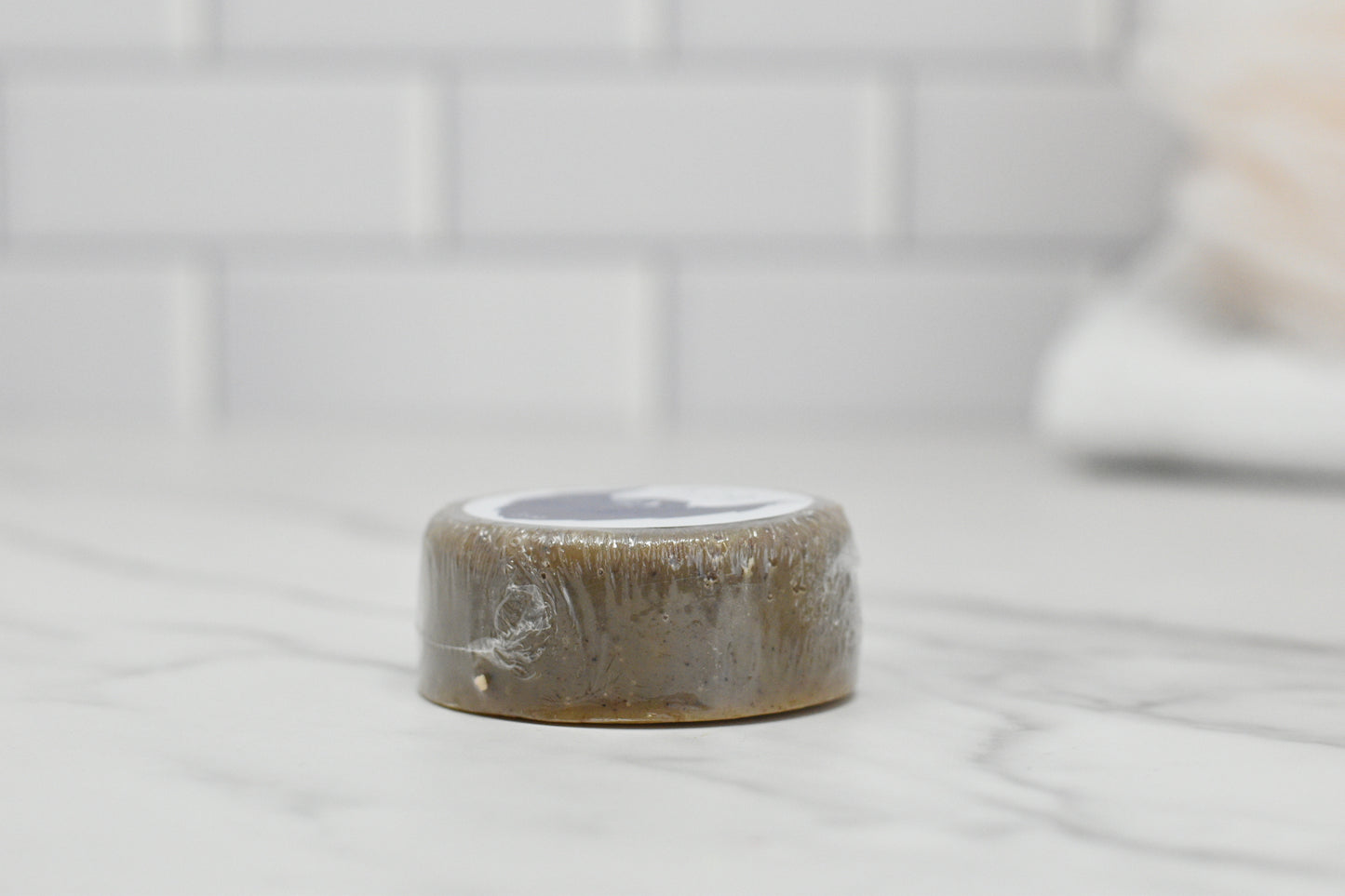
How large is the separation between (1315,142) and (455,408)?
0.60m

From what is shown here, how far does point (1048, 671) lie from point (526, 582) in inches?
6.4

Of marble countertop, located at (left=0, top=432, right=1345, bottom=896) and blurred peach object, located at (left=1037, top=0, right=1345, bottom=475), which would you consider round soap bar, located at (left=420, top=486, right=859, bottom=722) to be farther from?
blurred peach object, located at (left=1037, top=0, right=1345, bottom=475)

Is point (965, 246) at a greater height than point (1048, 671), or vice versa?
point (965, 246)

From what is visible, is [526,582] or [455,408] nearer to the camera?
[526,582]

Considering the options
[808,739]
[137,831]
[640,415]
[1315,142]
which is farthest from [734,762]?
[640,415]

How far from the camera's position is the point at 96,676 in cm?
43

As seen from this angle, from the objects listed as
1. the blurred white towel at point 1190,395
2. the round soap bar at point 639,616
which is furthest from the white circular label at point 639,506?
the blurred white towel at point 1190,395

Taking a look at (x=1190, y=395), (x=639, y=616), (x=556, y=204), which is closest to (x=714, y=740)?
(x=639, y=616)

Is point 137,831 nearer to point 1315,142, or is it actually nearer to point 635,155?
point 1315,142

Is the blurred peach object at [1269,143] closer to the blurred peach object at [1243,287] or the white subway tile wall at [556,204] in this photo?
the blurred peach object at [1243,287]

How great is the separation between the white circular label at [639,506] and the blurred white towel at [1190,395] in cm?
46

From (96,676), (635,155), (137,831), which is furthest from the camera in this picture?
(635,155)

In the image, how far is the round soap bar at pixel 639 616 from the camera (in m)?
0.37

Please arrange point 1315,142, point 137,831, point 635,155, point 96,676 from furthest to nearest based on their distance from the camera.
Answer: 1. point 635,155
2. point 1315,142
3. point 96,676
4. point 137,831
